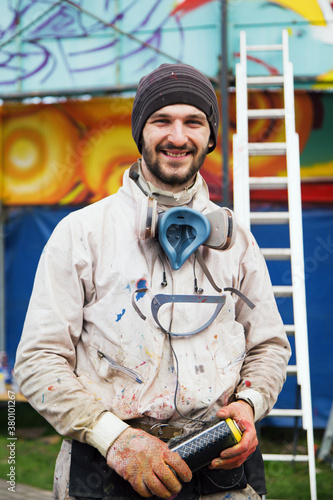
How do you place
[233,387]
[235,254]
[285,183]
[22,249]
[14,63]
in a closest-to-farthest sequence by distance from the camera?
[233,387]
[235,254]
[285,183]
[14,63]
[22,249]

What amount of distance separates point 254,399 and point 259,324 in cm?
31

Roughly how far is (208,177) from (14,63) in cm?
241

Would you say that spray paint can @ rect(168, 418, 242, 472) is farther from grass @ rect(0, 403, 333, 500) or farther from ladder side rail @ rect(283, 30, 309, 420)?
grass @ rect(0, 403, 333, 500)

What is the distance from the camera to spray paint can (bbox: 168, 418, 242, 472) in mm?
1711

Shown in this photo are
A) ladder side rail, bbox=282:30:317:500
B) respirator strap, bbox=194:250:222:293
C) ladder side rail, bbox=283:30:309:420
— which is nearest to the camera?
respirator strap, bbox=194:250:222:293

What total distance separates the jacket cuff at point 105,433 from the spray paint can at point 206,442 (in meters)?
0.17

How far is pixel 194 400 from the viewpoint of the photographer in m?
1.79

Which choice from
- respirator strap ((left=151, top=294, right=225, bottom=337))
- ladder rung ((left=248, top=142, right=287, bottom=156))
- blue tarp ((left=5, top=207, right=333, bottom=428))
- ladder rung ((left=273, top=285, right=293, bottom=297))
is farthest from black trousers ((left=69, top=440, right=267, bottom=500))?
blue tarp ((left=5, top=207, right=333, bottom=428))

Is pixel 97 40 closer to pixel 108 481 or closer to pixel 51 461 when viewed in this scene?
pixel 51 461

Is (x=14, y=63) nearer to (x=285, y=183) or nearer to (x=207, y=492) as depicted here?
(x=285, y=183)

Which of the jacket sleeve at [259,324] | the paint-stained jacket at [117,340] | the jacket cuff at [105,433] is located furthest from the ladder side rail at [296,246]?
the jacket cuff at [105,433]

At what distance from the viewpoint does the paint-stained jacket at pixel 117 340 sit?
5.83 feet

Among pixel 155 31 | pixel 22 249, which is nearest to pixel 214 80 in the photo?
pixel 155 31

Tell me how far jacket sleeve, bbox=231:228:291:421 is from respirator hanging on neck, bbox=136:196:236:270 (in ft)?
0.74
